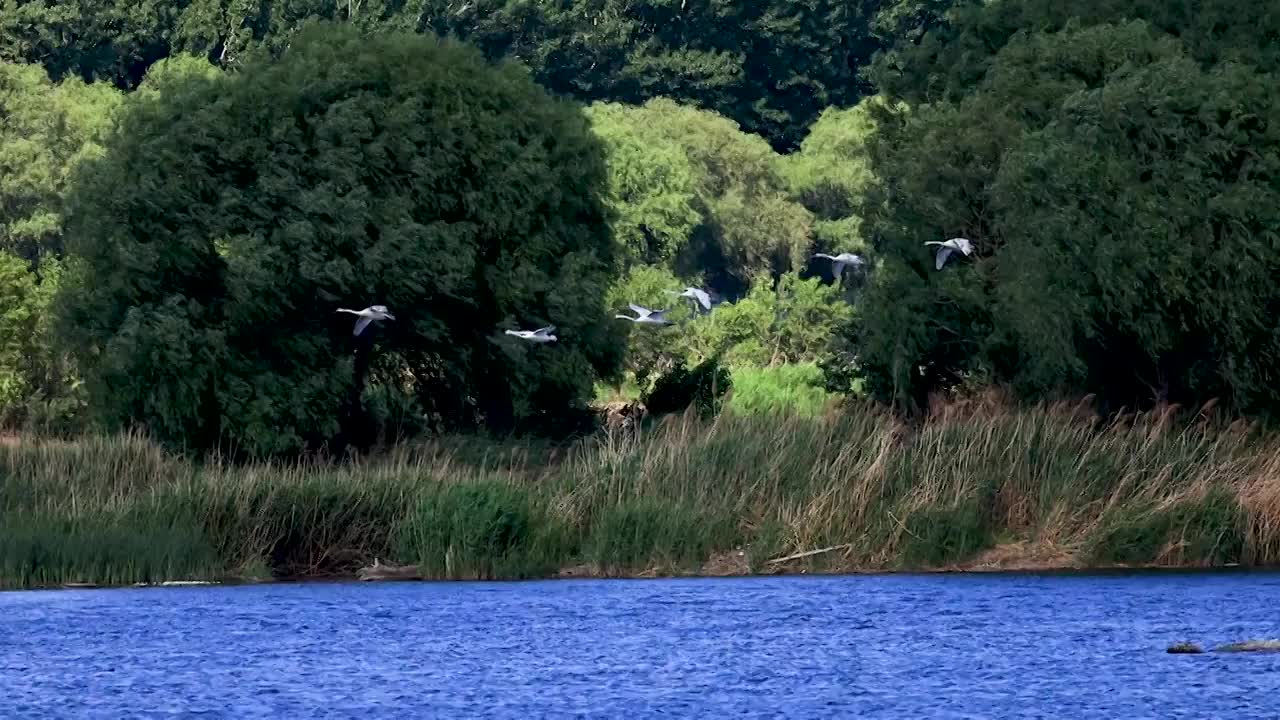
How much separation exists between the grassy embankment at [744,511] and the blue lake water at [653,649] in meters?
0.58

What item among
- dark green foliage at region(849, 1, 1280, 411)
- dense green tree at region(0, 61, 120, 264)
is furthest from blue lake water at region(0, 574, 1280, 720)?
dense green tree at region(0, 61, 120, 264)

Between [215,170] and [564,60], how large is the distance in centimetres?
4527

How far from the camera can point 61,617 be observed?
103ft

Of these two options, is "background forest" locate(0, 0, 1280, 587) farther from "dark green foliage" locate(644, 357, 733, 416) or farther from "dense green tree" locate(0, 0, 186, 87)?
"dense green tree" locate(0, 0, 186, 87)

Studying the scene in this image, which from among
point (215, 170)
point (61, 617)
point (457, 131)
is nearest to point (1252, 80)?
point (457, 131)

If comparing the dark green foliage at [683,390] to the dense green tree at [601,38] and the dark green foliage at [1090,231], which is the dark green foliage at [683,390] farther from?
the dense green tree at [601,38]

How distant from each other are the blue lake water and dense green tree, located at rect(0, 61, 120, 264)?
41.8 m

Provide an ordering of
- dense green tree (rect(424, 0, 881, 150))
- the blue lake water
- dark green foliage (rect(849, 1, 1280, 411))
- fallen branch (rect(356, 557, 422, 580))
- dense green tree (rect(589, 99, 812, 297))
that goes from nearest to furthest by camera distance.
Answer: the blue lake water < fallen branch (rect(356, 557, 422, 580)) < dark green foliage (rect(849, 1, 1280, 411)) < dense green tree (rect(589, 99, 812, 297)) < dense green tree (rect(424, 0, 881, 150))

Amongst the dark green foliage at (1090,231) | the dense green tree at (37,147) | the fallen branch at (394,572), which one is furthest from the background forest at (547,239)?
the dense green tree at (37,147)

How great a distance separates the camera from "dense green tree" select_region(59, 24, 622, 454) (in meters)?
44.5

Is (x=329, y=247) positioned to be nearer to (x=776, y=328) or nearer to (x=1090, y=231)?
(x=1090, y=231)

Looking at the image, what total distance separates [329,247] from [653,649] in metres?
18.2

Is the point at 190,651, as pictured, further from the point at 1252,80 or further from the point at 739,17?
the point at 739,17

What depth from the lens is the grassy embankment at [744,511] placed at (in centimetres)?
3412
